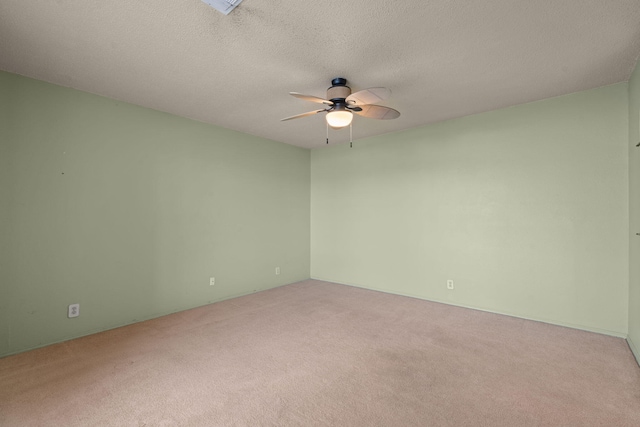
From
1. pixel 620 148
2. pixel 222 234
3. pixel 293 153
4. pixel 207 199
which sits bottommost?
pixel 222 234

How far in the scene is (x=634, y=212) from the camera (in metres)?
2.66

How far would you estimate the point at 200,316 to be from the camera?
3.55m

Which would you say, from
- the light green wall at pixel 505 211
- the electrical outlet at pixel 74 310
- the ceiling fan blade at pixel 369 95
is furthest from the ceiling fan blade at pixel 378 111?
the electrical outlet at pixel 74 310

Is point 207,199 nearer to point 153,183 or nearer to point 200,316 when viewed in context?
point 153,183

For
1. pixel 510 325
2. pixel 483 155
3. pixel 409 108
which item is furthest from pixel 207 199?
pixel 510 325

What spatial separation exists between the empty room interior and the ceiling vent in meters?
0.02

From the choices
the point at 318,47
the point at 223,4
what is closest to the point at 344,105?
the point at 318,47

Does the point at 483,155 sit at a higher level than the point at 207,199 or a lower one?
higher

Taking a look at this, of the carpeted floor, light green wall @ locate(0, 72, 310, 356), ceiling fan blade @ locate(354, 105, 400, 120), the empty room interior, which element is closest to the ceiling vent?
the empty room interior

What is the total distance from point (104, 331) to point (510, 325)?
14.4 feet

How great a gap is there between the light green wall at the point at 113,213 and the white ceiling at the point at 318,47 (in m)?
0.43

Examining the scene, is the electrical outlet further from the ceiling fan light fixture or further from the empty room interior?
the ceiling fan light fixture

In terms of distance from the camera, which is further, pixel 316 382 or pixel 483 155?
pixel 483 155

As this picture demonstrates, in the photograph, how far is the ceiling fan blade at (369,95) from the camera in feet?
7.54
